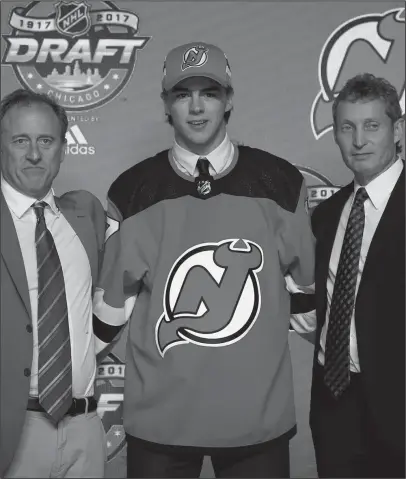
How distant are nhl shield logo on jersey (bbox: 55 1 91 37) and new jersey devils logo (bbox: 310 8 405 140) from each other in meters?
0.79

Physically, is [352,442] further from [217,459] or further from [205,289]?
[205,289]

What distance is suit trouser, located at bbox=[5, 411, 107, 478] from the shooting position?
1.56m

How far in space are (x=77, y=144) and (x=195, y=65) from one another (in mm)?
701

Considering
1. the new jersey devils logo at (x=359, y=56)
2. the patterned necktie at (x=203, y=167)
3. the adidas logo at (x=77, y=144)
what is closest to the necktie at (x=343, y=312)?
the patterned necktie at (x=203, y=167)

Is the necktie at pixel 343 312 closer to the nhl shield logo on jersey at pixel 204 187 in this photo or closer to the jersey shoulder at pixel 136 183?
the nhl shield logo on jersey at pixel 204 187

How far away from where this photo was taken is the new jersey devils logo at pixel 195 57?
64.8 inches

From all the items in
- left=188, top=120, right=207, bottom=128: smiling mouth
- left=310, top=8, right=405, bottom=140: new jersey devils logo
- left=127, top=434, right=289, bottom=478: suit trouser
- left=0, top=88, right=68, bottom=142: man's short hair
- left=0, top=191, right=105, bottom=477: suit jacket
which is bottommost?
left=127, top=434, right=289, bottom=478: suit trouser

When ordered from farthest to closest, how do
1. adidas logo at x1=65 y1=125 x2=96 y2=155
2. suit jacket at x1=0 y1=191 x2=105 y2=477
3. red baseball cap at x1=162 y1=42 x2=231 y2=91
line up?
adidas logo at x1=65 y1=125 x2=96 y2=155 < red baseball cap at x1=162 y1=42 x2=231 y2=91 < suit jacket at x1=0 y1=191 x2=105 y2=477

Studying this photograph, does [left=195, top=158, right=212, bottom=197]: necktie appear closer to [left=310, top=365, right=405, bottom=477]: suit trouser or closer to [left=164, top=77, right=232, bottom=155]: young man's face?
→ [left=164, top=77, right=232, bottom=155]: young man's face

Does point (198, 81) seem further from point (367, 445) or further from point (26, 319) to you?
point (367, 445)

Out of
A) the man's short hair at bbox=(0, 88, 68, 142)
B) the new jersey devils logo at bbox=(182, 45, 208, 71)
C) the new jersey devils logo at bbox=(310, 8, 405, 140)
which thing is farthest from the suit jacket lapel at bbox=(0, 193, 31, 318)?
the new jersey devils logo at bbox=(310, 8, 405, 140)

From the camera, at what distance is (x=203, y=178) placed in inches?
65.7

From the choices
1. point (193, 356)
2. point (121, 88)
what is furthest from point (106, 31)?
point (193, 356)

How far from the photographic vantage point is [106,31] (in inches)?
87.6
